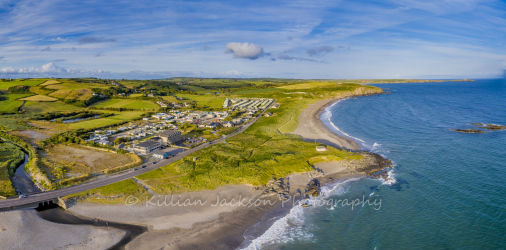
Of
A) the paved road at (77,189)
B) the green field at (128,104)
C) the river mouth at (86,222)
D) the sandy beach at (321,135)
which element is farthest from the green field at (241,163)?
the green field at (128,104)

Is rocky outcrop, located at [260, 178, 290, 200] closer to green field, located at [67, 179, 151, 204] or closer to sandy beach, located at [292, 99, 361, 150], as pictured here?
green field, located at [67, 179, 151, 204]

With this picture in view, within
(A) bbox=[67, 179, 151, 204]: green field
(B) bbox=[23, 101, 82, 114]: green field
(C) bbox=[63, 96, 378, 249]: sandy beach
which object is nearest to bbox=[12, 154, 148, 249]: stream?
(C) bbox=[63, 96, 378, 249]: sandy beach

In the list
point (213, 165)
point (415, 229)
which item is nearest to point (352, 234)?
point (415, 229)

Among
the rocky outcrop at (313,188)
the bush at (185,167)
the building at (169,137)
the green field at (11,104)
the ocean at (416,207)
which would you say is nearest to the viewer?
the ocean at (416,207)

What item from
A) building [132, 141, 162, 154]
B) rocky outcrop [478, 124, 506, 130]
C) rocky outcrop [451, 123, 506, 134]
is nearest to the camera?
building [132, 141, 162, 154]

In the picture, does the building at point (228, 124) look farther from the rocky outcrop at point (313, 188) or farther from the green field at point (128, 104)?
the green field at point (128, 104)

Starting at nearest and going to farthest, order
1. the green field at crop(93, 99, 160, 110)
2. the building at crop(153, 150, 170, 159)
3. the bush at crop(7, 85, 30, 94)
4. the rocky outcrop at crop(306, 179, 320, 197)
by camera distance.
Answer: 1. the rocky outcrop at crop(306, 179, 320, 197)
2. the building at crop(153, 150, 170, 159)
3. the green field at crop(93, 99, 160, 110)
4. the bush at crop(7, 85, 30, 94)

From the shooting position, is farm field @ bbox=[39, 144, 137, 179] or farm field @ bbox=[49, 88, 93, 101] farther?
farm field @ bbox=[49, 88, 93, 101]
